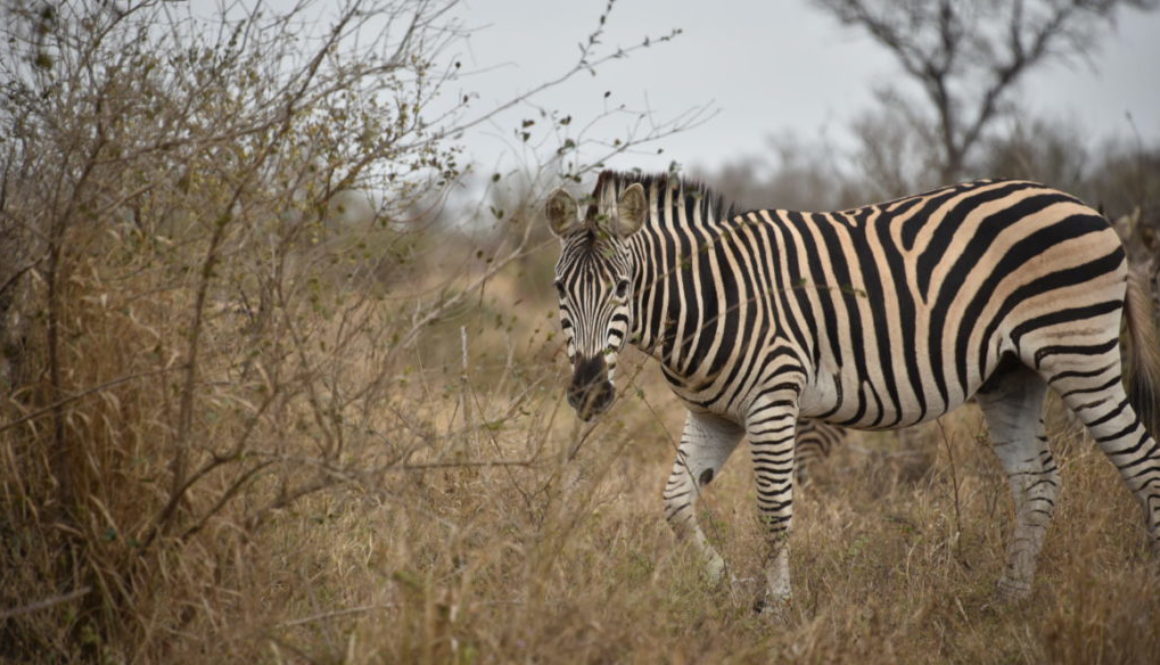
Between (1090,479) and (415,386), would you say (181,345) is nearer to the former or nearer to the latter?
(415,386)

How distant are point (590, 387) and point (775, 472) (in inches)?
42.3

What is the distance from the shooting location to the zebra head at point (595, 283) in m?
4.87

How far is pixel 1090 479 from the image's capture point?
625cm

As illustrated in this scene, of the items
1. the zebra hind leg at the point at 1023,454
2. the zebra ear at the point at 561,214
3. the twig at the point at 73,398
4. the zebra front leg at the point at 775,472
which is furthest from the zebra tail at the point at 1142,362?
the twig at the point at 73,398

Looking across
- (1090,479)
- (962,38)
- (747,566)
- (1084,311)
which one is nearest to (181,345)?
(747,566)

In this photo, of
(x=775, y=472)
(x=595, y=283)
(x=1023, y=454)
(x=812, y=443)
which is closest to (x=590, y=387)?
(x=595, y=283)

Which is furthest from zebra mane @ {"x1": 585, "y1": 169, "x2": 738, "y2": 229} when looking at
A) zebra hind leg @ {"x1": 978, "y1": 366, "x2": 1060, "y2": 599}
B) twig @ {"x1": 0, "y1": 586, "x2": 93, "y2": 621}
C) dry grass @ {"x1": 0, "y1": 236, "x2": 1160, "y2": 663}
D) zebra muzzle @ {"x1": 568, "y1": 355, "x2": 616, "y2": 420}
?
twig @ {"x1": 0, "y1": 586, "x2": 93, "y2": 621}

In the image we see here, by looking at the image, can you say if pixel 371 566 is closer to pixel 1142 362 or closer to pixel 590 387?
pixel 590 387

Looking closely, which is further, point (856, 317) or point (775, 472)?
point (856, 317)

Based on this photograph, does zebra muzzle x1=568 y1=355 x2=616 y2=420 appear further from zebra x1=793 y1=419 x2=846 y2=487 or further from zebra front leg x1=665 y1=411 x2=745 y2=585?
zebra x1=793 y1=419 x2=846 y2=487

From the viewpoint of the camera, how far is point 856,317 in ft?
17.9

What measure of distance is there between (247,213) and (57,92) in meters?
0.88

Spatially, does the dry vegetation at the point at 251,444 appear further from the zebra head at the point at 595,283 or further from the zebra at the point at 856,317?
the zebra at the point at 856,317

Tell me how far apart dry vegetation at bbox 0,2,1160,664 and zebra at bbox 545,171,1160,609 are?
68 cm
